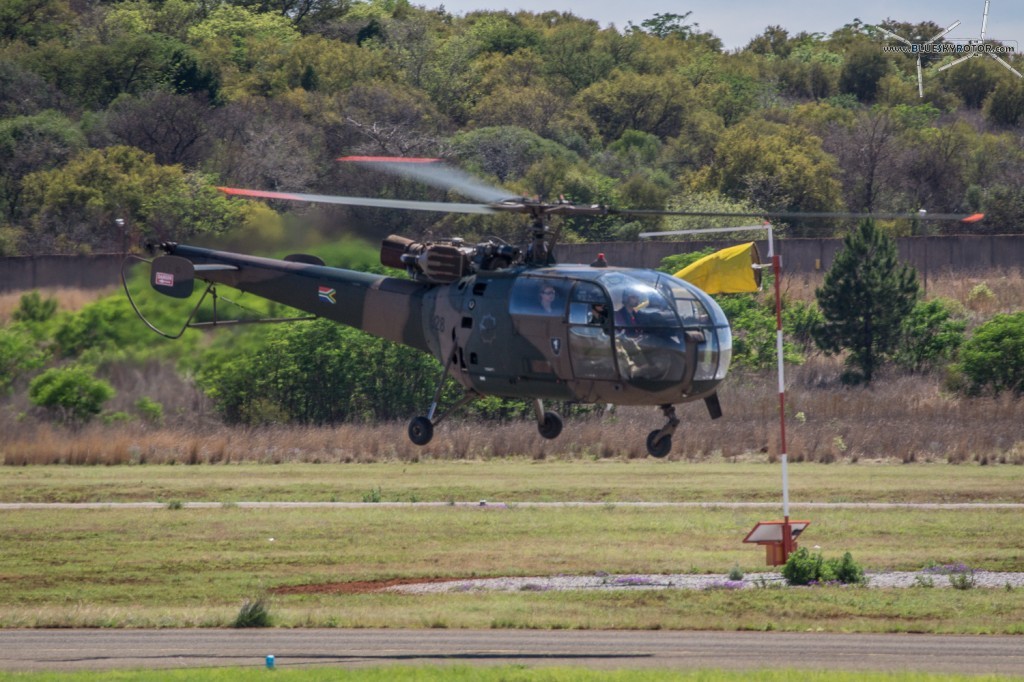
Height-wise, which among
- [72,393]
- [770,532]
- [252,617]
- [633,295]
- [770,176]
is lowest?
[252,617]

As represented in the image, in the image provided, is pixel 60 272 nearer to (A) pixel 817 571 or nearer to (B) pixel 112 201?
(B) pixel 112 201

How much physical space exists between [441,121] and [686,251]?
31.7 meters

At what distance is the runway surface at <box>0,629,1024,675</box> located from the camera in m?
21.9

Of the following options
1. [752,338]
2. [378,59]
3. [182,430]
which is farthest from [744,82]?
[182,430]

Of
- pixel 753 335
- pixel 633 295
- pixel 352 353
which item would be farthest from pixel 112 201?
pixel 633 295

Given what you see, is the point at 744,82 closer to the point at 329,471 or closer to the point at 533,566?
the point at 329,471

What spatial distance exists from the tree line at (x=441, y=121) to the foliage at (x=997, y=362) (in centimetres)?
1825

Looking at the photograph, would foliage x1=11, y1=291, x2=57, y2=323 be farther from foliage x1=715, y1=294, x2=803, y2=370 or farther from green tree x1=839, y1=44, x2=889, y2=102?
green tree x1=839, y1=44, x2=889, y2=102

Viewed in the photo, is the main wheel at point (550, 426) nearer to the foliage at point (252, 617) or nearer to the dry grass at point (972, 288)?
the foliage at point (252, 617)

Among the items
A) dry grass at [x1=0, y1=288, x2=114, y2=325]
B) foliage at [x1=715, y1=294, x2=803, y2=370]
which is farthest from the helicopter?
foliage at [x1=715, y1=294, x2=803, y2=370]

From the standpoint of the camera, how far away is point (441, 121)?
93.4 metres

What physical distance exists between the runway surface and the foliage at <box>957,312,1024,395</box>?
3276 centimetres

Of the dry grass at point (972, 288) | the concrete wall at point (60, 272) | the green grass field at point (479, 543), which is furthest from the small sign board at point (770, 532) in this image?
the dry grass at point (972, 288)

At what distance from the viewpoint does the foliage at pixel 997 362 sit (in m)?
55.7
